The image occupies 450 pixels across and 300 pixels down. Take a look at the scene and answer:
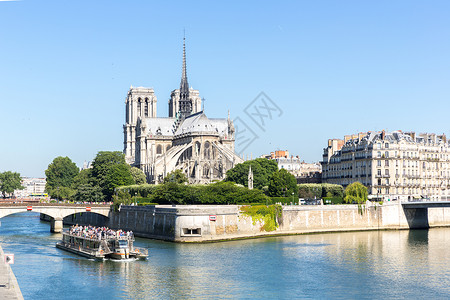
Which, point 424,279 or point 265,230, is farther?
point 265,230

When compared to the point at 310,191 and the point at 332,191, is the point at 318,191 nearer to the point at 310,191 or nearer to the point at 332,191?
the point at 310,191

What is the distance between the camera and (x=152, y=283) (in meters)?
40.1

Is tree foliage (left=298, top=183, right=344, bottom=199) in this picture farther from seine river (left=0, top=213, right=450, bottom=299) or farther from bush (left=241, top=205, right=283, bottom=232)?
seine river (left=0, top=213, right=450, bottom=299)

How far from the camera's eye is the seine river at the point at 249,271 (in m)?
38.0

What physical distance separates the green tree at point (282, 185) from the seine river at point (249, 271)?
66.5ft

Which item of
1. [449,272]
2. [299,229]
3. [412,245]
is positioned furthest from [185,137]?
[449,272]

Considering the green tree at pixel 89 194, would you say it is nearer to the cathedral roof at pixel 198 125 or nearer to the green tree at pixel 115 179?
the green tree at pixel 115 179

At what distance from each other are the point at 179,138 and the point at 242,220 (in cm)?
6560

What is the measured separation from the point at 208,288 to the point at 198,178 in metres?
73.7

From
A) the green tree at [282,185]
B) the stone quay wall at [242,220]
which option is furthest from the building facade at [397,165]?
the green tree at [282,185]

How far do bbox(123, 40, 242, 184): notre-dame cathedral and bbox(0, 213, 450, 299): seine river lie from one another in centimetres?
5438

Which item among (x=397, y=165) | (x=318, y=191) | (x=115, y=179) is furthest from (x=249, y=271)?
(x=115, y=179)

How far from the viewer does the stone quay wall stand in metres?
60.5

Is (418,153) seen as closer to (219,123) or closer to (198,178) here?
(198,178)
